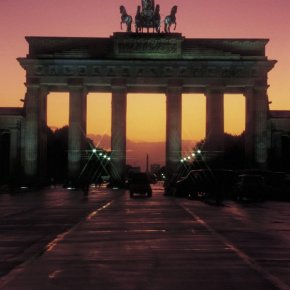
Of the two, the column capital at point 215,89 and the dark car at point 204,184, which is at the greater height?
the column capital at point 215,89

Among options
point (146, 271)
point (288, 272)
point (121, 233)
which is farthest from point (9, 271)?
point (121, 233)

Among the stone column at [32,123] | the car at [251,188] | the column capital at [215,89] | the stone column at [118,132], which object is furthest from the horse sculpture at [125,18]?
the car at [251,188]

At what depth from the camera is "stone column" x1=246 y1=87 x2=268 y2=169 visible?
102 meters

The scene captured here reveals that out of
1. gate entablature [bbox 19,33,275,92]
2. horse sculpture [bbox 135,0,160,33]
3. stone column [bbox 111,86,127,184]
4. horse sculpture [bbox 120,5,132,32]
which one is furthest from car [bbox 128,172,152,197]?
horse sculpture [bbox 120,5,132,32]

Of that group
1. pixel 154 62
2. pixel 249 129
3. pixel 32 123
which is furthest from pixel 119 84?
pixel 249 129

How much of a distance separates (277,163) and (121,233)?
82715mm

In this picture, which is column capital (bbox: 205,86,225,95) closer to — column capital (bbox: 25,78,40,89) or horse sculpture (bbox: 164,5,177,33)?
horse sculpture (bbox: 164,5,177,33)

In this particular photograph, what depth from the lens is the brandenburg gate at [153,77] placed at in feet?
338

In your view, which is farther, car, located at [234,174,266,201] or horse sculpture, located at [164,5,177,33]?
horse sculpture, located at [164,5,177,33]

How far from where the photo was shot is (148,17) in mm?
107250

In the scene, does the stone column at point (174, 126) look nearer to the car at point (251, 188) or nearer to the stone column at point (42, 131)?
the stone column at point (42, 131)

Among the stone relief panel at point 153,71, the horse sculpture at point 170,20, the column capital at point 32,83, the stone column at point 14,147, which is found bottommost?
the stone column at point 14,147

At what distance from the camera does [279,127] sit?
108 meters

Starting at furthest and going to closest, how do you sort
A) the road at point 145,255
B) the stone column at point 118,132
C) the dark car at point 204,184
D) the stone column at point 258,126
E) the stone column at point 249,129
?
the stone column at point 249,129 < the stone column at point 118,132 < the stone column at point 258,126 < the dark car at point 204,184 < the road at point 145,255
